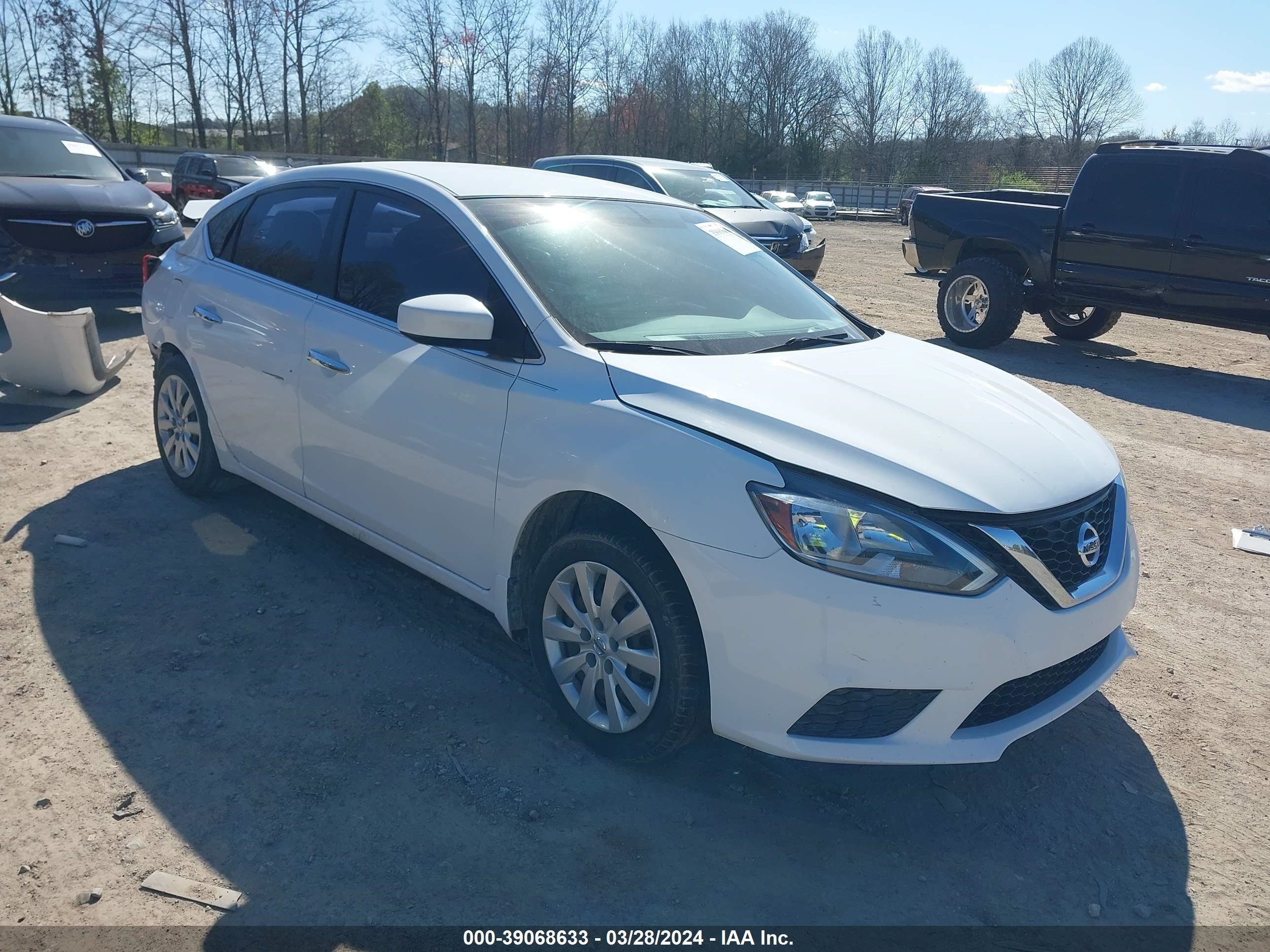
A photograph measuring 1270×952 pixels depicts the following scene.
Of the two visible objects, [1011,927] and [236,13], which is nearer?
[1011,927]

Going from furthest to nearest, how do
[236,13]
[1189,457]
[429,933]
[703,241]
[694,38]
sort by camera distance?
1. [694,38]
2. [236,13]
3. [1189,457]
4. [703,241]
5. [429,933]

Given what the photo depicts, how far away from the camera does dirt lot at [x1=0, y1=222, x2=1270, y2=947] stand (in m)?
2.61

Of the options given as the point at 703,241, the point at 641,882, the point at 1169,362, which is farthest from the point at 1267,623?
the point at 1169,362

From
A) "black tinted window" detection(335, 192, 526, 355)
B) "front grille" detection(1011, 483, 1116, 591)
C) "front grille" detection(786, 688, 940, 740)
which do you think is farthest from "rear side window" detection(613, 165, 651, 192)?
"front grille" detection(786, 688, 940, 740)

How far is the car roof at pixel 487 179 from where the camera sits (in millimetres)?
3902

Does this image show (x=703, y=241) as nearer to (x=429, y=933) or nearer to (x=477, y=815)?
(x=477, y=815)

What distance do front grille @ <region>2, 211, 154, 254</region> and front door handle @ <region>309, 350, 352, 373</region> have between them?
21.4 feet

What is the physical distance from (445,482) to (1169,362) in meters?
9.82

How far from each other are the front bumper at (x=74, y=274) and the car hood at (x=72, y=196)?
0.34 meters

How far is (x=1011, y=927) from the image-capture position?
2.55 m

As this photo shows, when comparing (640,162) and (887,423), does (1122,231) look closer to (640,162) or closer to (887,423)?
(640,162)

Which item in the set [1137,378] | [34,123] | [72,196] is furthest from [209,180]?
[1137,378]

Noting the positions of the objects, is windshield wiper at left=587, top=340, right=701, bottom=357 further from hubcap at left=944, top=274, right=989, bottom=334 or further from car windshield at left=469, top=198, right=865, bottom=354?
hubcap at left=944, top=274, right=989, bottom=334

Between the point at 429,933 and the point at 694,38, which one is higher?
the point at 694,38
